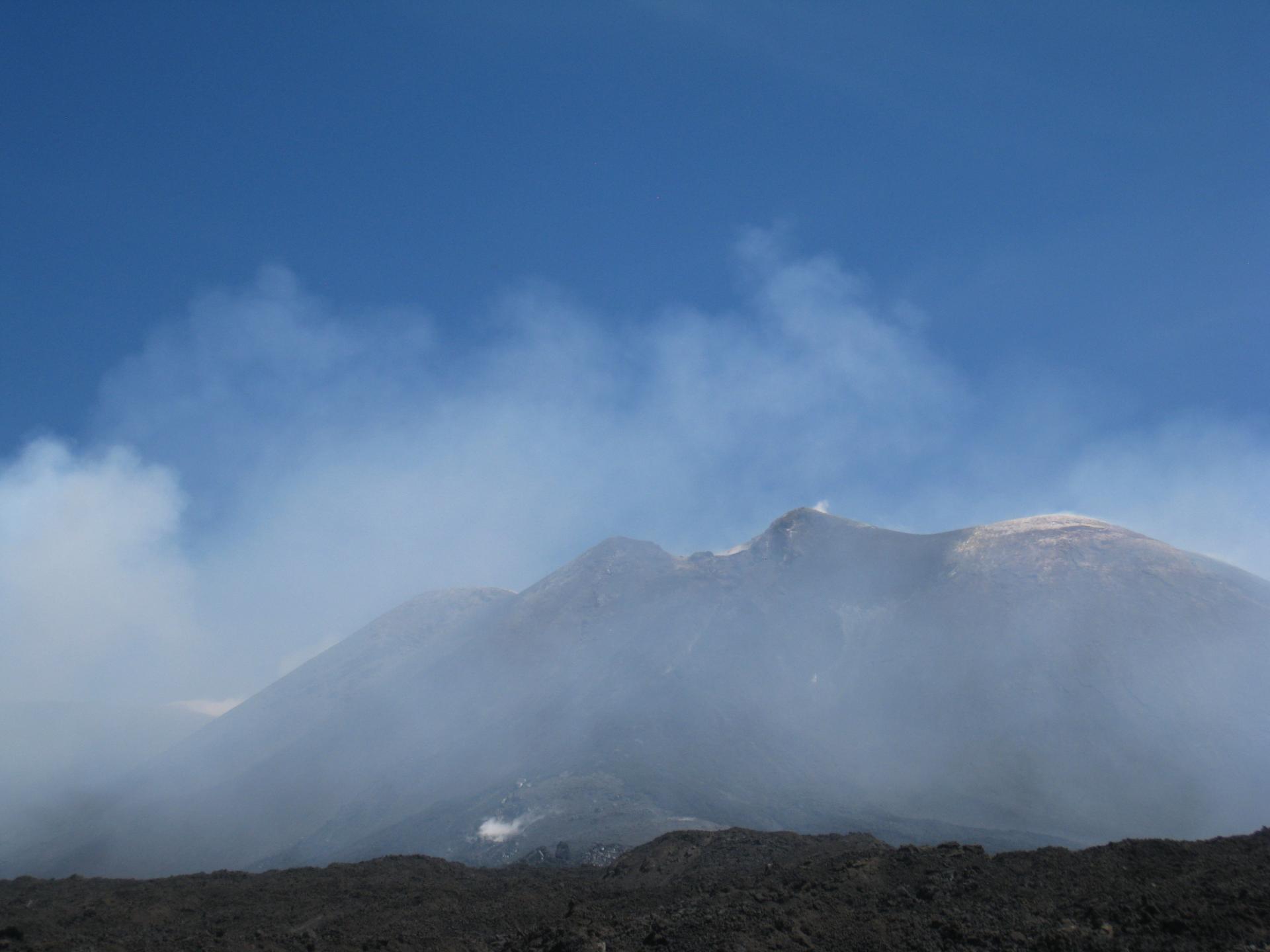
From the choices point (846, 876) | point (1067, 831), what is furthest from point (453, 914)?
point (1067, 831)

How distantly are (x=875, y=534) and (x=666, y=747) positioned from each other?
86069 mm

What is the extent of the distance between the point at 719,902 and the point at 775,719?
90864mm

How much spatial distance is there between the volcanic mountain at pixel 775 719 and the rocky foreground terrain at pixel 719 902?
22599mm

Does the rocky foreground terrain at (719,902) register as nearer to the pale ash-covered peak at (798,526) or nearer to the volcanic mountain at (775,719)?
the volcanic mountain at (775,719)

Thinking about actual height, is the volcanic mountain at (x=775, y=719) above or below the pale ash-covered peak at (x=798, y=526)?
below

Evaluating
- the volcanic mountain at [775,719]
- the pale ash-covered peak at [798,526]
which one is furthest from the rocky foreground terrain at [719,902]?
the pale ash-covered peak at [798,526]

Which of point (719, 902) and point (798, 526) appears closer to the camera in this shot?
point (719, 902)

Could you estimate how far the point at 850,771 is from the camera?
104000 millimetres

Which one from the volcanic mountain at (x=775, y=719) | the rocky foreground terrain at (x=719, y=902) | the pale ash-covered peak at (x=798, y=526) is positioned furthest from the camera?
the pale ash-covered peak at (x=798, y=526)

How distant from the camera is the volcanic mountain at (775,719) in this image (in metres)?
86.8

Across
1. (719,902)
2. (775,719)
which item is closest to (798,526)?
(775,719)

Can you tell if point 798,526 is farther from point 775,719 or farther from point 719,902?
point 719,902

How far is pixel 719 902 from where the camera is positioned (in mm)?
31047

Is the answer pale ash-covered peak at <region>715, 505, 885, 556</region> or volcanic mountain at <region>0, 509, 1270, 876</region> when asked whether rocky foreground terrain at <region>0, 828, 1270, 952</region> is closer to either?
volcanic mountain at <region>0, 509, 1270, 876</region>
